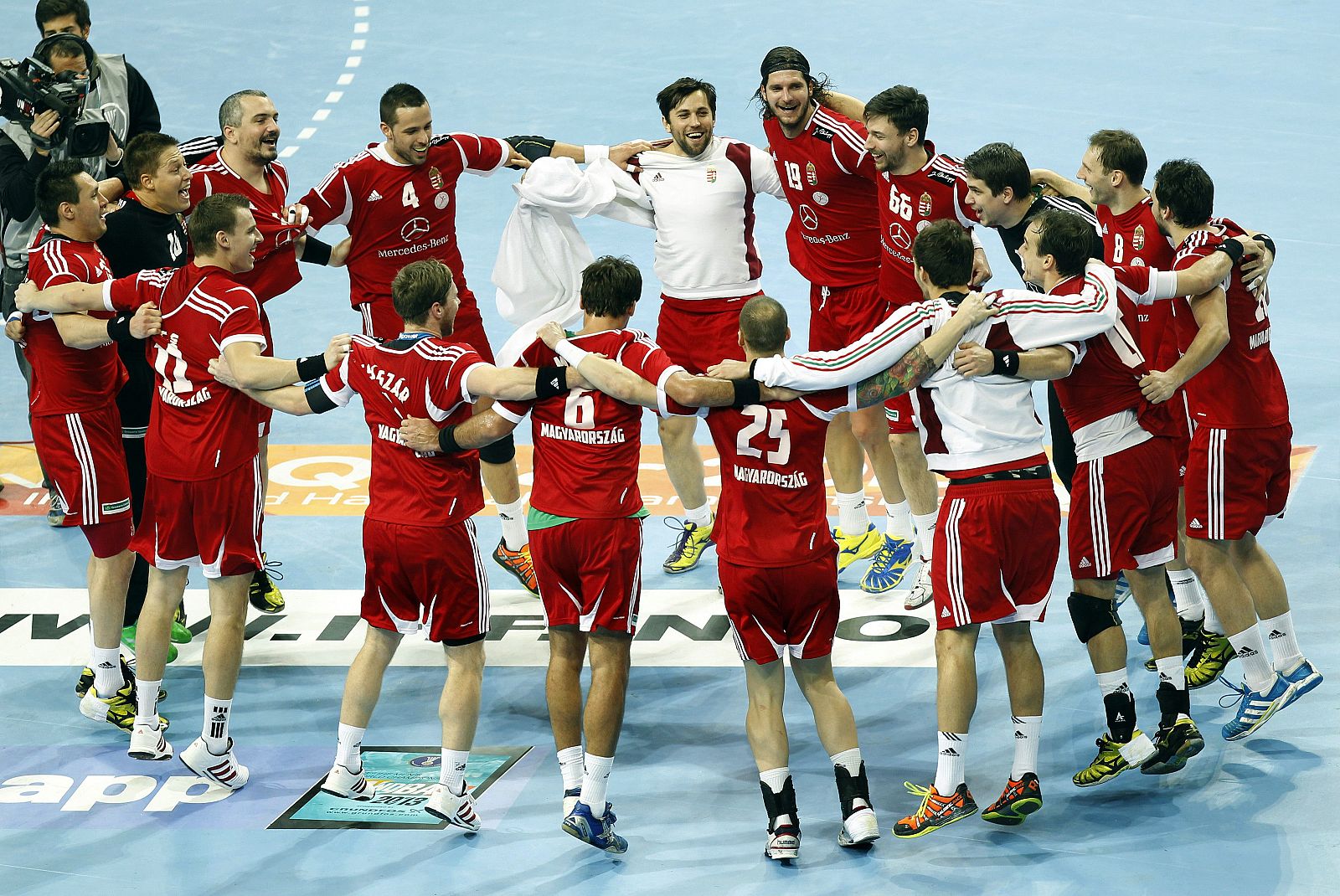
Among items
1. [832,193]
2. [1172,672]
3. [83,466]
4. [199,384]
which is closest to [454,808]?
[199,384]

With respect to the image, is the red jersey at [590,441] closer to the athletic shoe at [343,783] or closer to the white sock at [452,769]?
the white sock at [452,769]

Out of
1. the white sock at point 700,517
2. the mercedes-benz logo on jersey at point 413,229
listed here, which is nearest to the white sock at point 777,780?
the white sock at point 700,517

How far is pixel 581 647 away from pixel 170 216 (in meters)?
3.18

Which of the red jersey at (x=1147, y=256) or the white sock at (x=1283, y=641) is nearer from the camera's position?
the white sock at (x=1283, y=641)

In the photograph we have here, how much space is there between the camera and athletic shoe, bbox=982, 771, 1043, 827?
5957 millimetres

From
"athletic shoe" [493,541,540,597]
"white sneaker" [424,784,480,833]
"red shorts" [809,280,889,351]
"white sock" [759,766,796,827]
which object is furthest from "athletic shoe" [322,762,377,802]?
"red shorts" [809,280,889,351]

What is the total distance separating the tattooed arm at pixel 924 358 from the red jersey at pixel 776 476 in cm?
9

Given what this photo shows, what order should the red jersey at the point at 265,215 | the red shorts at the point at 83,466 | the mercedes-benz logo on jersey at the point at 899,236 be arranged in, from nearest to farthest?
the red shorts at the point at 83,466 < the red jersey at the point at 265,215 < the mercedes-benz logo on jersey at the point at 899,236

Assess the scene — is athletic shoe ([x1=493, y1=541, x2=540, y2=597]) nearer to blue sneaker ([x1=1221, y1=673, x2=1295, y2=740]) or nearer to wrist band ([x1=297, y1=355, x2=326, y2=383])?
wrist band ([x1=297, y1=355, x2=326, y2=383])

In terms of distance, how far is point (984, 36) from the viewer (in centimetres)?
1791

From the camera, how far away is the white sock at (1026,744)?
602 cm

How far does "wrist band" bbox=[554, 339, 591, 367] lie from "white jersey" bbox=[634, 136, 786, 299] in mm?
2697

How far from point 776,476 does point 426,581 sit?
1447 millimetres

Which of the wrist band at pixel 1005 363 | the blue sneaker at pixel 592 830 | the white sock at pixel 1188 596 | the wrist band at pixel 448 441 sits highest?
the wrist band at pixel 1005 363
